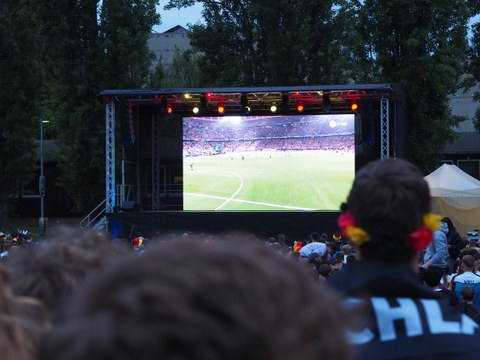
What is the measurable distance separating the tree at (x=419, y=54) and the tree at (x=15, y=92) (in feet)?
47.3

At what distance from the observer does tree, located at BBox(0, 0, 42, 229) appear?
31.6 metres

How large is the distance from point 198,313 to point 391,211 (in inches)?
55.4

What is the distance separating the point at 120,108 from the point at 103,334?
19755 millimetres

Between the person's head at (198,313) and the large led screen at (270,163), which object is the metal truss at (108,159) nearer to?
the large led screen at (270,163)

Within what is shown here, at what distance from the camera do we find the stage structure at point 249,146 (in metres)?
19.9

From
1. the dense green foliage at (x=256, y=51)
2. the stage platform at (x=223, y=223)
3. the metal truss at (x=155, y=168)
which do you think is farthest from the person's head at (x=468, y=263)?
the dense green foliage at (x=256, y=51)

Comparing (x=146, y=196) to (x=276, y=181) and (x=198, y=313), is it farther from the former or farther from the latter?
(x=198, y=313)

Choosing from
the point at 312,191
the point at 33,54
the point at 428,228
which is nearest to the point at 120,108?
the point at 312,191

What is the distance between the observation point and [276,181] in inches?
852

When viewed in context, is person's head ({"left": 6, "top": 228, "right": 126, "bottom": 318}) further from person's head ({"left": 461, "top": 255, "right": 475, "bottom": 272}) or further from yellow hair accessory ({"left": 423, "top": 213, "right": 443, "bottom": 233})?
person's head ({"left": 461, "top": 255, "right": 475, "bottom": 272})

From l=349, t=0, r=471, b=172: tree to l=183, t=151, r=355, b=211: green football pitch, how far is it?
18.0ft

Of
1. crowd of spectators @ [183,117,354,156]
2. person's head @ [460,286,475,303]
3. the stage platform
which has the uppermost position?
crowd of spectators @ [183,117,354,156]

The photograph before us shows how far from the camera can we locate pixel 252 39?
96.4ft

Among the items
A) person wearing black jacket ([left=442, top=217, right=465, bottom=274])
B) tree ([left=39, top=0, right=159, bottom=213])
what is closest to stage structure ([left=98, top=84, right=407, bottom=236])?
tree ([left=39, top=0, right=159, bottom=213])
